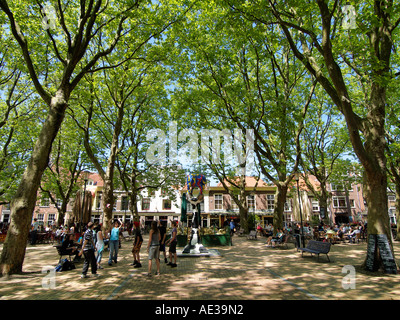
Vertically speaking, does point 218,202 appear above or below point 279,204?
above

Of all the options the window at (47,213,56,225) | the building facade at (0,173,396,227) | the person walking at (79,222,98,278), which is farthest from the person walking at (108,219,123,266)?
the window at (47,213,56,225)

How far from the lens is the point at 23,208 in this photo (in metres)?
7.08

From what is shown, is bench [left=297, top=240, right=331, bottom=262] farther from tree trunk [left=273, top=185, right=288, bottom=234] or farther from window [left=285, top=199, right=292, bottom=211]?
window [left=285, top=199, right=292, bottom=211]

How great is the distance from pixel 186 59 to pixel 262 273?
1353cm

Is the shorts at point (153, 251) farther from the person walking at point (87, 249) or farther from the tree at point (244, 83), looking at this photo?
the tree at point (244, 83)

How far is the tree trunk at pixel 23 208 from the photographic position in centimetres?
688

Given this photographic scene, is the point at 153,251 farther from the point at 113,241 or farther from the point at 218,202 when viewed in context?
the point at 218,202

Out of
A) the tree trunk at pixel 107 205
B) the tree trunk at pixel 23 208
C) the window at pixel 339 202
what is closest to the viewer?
the tree trunk at pixel 23 208

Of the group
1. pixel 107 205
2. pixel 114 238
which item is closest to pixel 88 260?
pixel 114 238

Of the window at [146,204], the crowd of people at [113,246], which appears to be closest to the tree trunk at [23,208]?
the crowd of people at [113,246]

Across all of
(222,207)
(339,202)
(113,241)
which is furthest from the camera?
(339,202)

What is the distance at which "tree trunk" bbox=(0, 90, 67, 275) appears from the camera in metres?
6.88
